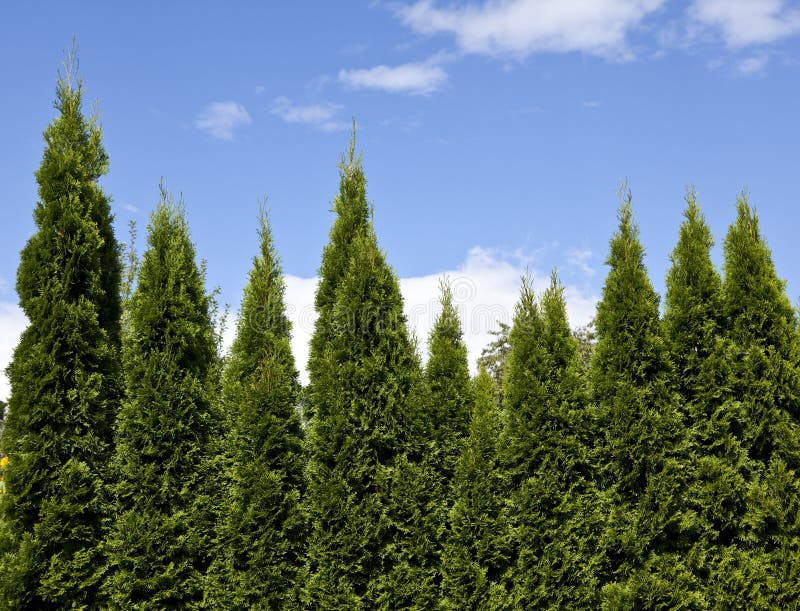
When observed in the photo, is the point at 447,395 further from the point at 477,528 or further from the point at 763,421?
the point at 763,421

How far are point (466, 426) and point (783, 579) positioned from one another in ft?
15.5

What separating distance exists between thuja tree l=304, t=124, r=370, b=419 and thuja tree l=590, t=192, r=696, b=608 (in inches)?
164

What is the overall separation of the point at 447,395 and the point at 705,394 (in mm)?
3725

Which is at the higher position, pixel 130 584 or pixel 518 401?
pixel 518 401

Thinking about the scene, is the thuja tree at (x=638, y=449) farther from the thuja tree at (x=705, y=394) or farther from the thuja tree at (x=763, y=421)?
the thuja tree at (x=763, y=421)

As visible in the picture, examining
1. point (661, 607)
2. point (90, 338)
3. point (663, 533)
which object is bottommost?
point (661, 607)

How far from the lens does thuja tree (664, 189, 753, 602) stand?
341 inches

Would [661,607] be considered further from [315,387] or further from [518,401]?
[315,387]

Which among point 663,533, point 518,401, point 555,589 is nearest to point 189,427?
point 518,401

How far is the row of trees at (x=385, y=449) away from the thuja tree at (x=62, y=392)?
0.11 feet

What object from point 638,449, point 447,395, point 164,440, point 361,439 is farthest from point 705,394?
point 164,440

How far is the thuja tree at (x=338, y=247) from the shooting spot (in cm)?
1029


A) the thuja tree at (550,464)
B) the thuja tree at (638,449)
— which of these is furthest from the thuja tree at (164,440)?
the thuja tree at (638,449)

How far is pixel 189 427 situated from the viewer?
891cm
